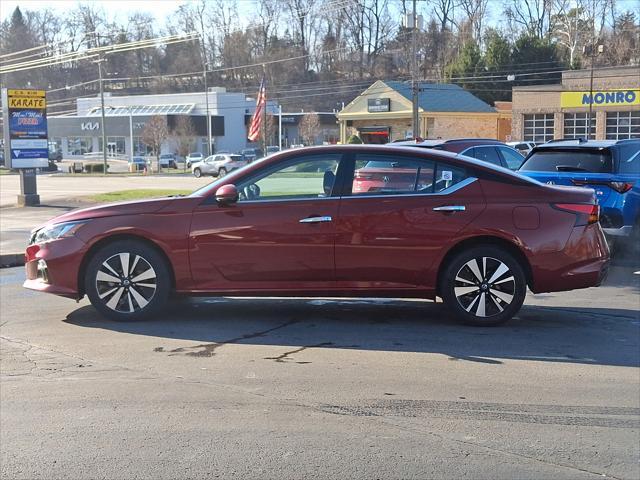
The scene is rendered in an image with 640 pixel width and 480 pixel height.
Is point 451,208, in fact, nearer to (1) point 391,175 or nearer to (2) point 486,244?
(2) point 486,244

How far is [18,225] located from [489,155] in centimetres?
1068

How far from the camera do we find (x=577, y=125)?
51656 millimetres

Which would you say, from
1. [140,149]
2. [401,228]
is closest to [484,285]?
[401,228]

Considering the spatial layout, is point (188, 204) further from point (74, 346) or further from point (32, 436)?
point (32, 436)

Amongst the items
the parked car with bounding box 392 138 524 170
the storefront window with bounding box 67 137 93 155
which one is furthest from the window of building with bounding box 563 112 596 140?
the storefront window with bounding box 67 137 93 155

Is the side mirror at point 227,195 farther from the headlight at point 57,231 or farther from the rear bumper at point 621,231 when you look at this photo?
the rear bumper at point 621,231

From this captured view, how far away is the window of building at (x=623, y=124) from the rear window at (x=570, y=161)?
134 feet

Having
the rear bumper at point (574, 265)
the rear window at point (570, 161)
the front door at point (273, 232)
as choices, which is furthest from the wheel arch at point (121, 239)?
the rear window at point (570, 161)

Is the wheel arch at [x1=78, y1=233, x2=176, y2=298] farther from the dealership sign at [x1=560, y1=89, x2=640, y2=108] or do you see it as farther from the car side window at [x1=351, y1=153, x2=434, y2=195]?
the dealership sign at [x1=560, y1=89, x2=640, y2=108]

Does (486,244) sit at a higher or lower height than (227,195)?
lower

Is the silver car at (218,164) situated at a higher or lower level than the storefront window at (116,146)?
lower

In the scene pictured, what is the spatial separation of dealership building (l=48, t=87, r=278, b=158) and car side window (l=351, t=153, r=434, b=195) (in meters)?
76.1

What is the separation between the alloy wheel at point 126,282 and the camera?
704cm

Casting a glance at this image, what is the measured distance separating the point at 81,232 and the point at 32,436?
2831 millimetres
